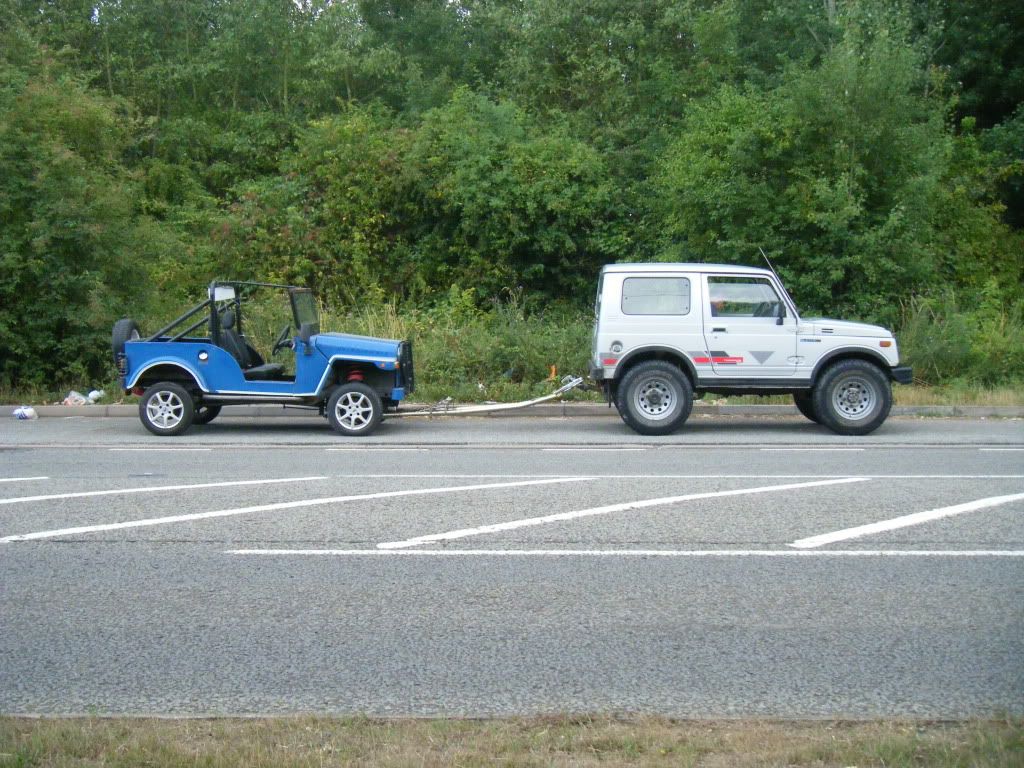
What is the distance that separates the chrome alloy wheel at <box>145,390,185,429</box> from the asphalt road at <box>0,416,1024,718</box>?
2.64m

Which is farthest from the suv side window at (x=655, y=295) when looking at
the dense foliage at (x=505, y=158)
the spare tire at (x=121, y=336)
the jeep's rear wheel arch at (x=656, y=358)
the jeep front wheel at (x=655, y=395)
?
the spare tire at (x=121, y=336)

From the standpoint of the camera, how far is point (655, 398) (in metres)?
14.6

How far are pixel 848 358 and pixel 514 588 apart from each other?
9482mm

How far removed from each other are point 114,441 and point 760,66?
2291 cm

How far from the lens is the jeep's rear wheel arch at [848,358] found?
47.7ft

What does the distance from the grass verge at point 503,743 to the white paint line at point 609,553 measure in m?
2.91

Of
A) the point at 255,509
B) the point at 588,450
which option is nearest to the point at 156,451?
the point at 255,509


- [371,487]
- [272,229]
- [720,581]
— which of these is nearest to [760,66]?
[272,229]

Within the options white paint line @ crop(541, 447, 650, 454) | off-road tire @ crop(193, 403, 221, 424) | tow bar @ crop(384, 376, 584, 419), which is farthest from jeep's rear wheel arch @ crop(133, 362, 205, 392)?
white paint line @ crop(541, 447, 650, 454)

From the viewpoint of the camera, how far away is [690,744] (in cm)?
410

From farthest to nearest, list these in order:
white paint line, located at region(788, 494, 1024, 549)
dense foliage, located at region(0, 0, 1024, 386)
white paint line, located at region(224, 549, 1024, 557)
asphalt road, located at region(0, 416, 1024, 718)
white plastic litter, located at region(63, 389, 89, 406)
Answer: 1. dense foliage, located at region(0, 0, 1024, 386)
2. white plastic litter, located at region(63, 389, 89, 406)
3. white paint line, located at region(788, 494, 1024, 549)
4. white paint line, located at region(224, 549, 1024, 557)
5. asphalt road, located at region(0, 416, 1024, 718)

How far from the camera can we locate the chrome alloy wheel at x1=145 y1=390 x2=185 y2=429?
1444 centimetres

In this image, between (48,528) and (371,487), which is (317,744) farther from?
(371,487)

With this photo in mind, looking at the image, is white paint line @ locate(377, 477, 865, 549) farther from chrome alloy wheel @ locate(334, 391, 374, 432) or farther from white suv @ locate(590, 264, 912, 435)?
chrome alloy wheel @ locate(334, 391, 374, 432)
